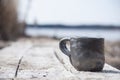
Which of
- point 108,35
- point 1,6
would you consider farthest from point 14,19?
point 108,35

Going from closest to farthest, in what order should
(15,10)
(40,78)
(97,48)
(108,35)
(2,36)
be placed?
(40,78), (97,48), (108,35), (2,36), (15,10)

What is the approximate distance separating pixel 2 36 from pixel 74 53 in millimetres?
11719

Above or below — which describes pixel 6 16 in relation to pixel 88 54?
above

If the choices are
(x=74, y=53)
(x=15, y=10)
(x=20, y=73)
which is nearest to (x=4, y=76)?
(x=20, y=73)

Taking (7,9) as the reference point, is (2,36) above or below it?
below

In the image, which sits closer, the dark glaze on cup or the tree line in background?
the dark glaze on cup

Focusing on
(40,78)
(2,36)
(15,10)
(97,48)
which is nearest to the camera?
(40,78)

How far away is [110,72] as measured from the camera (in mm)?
2768

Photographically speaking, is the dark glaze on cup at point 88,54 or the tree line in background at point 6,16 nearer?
the dark glaze on cup at point 88,54

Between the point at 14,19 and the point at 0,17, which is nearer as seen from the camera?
the point at 0,17

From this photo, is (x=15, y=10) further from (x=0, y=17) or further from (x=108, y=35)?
(x=108, y=35)

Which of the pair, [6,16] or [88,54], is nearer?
Result: [88,54]

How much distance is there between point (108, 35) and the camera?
13.1 m

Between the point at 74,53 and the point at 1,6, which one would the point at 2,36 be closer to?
the point at 1,6
